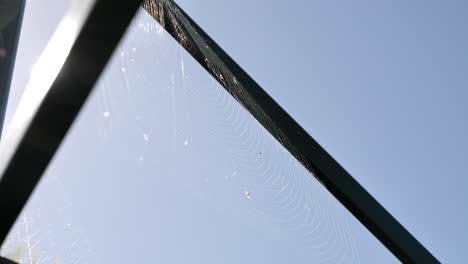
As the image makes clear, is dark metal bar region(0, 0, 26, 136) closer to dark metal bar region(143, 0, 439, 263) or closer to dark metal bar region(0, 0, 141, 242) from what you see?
dark metal bar region(0, 0, 141, 242)

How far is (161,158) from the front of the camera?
10.4 ft

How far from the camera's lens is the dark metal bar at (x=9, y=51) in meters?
1.75

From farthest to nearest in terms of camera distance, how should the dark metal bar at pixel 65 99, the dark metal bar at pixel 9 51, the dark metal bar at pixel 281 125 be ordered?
the dark metal bar at pixel 281 125 → the dark metal bar at pixel 9 51 → the dark metal bar at pixel 65 99

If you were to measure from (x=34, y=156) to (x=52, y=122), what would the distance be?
0.44ft

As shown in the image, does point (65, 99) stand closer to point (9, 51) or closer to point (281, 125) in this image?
point (9, 51)

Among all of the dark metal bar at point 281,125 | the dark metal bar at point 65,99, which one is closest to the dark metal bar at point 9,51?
the dark metal bar at point 65,99

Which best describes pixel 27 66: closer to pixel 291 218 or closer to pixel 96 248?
pixel 96 248

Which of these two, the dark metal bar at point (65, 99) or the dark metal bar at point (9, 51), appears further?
the dark metal bar at point (9, 51)

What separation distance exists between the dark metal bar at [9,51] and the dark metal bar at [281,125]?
525mm

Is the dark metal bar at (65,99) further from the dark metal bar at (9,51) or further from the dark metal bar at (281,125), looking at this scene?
the dark metal bar at (281,125)

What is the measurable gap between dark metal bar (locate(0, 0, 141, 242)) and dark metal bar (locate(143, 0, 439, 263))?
31.1 inches

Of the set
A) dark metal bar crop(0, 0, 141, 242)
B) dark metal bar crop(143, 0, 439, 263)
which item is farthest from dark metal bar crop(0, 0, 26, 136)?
dark metal bar crop(143, 0, 439, 263)

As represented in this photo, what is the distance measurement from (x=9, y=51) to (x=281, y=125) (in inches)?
42.3

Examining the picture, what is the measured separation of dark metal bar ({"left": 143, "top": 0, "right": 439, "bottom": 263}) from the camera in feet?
7.34
